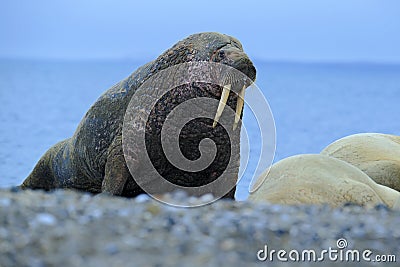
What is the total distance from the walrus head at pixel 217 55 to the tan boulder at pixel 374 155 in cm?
162

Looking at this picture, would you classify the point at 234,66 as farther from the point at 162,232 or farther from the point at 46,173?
the point at 162,232

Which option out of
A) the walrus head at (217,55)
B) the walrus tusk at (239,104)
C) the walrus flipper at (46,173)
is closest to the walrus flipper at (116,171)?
the walrus head at (217,55)

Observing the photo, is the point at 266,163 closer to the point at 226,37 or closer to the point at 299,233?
the point at 226,37

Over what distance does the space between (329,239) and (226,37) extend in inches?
87.8

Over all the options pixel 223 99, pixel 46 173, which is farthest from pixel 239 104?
pixel 46 173

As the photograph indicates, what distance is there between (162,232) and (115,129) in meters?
2.35

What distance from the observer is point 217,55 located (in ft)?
15.5

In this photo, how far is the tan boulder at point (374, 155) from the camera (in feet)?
19.5

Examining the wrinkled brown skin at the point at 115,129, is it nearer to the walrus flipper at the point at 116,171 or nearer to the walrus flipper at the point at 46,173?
the walrus flipper at the point at 116,171

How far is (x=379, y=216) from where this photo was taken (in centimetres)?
328

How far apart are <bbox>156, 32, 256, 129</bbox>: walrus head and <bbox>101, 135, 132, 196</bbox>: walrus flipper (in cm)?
57

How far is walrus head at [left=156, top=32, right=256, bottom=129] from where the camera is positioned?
466 cm

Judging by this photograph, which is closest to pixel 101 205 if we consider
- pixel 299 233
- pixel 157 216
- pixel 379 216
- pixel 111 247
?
pixel 157 216

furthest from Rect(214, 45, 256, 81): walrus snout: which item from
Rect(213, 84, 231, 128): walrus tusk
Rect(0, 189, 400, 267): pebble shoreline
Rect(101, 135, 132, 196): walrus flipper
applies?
Rect(0, 189, 400, 267): pebble shoreline
